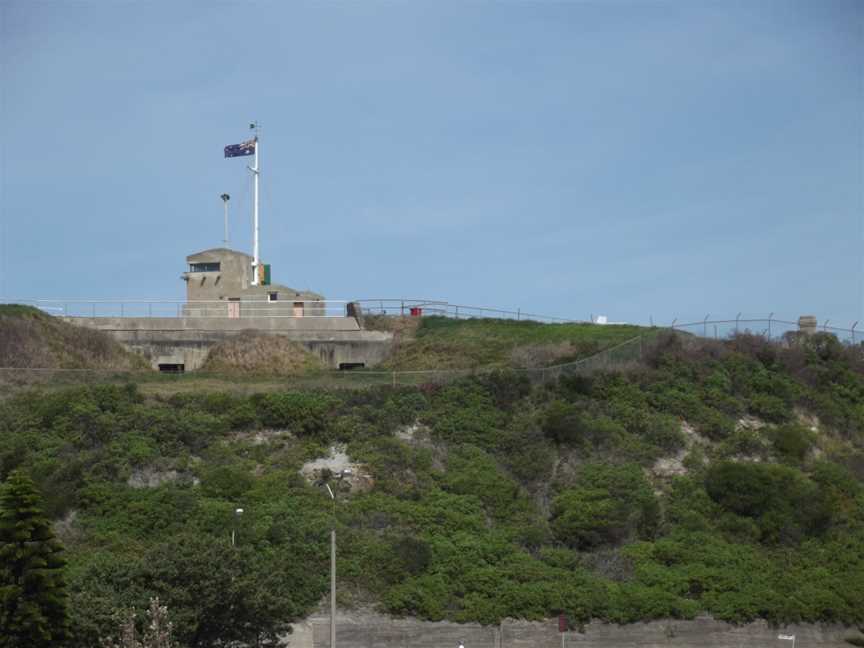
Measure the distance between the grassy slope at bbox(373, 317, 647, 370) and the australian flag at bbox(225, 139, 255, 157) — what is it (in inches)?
477

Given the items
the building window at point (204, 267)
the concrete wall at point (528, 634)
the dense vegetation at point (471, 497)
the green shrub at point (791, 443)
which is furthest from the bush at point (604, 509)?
the building window at point (204, 267)

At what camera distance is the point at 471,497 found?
162 ft

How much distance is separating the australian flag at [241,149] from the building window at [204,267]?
5.82m

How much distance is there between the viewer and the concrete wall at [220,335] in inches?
2655

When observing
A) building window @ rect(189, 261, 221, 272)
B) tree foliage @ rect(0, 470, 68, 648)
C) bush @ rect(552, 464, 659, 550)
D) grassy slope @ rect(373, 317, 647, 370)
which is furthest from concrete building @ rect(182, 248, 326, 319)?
tree foliage @ rect(0, 470, 68, 648)

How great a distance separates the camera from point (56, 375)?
57.5 m

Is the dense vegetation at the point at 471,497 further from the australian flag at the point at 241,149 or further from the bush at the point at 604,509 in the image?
the australian flag at the point at 241,149

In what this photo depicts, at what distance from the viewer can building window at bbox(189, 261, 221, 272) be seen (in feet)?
245

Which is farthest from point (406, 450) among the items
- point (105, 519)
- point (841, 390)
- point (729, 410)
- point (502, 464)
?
point (841, 390)

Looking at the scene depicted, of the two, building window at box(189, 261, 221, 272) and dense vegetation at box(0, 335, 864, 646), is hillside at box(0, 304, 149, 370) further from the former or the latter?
building window at box(189, 261, 221, 272)

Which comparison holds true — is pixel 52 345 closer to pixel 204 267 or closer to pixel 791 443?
pixel 204 267

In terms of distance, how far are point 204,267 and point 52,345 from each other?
42.7 ft

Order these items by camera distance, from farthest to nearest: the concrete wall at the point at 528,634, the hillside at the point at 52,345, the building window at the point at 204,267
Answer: the building window at the point at 204,267
the hillside at the point at 52,345
the concrete wall at the point at 528,634

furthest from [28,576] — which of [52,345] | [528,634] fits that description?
[52,345]
